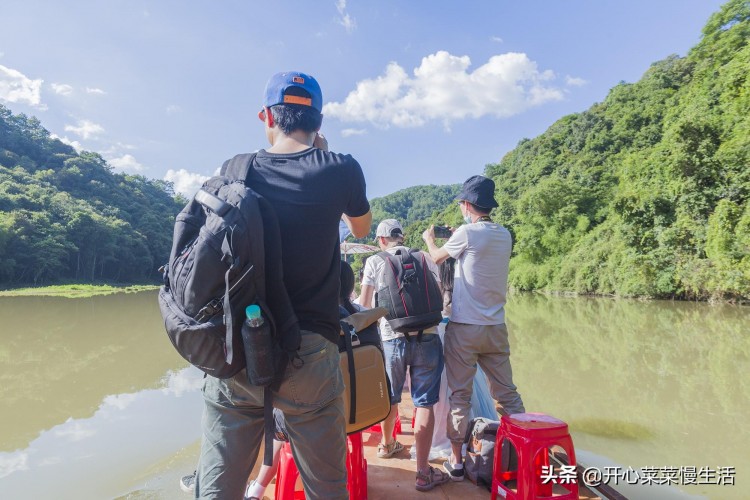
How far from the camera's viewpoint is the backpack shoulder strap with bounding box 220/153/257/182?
1272 mm

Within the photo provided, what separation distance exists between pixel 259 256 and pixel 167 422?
5.30 m

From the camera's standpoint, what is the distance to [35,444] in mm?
4836

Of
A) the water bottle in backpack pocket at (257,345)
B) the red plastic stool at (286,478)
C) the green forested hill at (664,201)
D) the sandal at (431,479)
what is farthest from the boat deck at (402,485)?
the green forested hill at (664,201)

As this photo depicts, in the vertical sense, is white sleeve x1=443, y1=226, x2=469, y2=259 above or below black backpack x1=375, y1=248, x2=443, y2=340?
above

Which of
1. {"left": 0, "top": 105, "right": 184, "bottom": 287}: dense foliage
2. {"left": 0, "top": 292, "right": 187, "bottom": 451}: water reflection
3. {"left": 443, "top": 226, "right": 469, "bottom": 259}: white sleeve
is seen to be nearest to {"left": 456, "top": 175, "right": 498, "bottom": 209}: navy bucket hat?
{"left": 443, "top": 226, "right": 469, "bottom": 259}: white sleeve

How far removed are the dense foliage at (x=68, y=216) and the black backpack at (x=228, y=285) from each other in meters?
42.1

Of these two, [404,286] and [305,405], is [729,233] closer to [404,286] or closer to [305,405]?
[404,286]

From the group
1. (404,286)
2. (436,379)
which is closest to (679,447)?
(436,379)

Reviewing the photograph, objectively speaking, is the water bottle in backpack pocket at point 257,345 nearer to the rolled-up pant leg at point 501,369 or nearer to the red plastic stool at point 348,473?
the red plastic stool at point 348,473

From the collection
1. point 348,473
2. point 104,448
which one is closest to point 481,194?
point 348,473

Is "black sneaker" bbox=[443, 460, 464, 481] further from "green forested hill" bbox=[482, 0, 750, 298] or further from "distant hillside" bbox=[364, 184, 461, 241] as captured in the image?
"distant hillside" bbox=[364, 184, 461, 241]

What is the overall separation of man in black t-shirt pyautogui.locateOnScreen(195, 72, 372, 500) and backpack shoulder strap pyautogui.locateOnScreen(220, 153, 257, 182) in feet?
0.06

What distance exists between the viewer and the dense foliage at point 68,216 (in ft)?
119

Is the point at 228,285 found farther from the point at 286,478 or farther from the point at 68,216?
the point at 68,216
